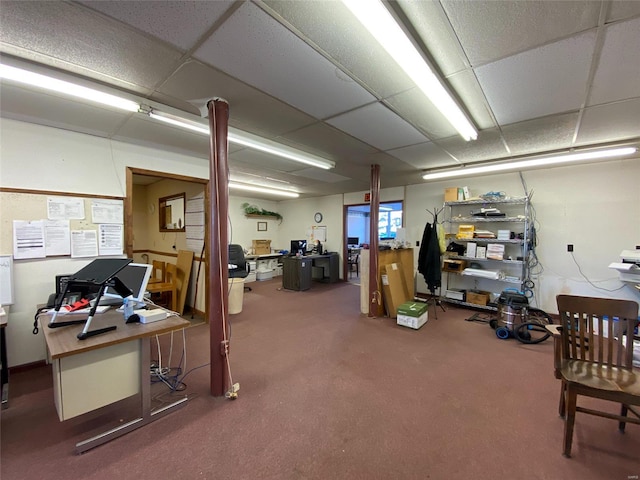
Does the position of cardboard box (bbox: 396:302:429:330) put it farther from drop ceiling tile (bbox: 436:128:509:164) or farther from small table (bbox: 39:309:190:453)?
small table (bbox: 39:309:190:453)

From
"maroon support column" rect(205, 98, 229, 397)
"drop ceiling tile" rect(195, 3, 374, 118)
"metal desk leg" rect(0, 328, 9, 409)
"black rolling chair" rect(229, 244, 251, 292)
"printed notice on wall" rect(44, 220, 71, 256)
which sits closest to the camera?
"drop ceiling tile" rect(195, 3, 374, 118)

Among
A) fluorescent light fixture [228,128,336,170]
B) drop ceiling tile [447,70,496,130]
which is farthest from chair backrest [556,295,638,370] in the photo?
fluorescent light fixture [228,128,336,170]

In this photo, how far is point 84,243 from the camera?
298 centimetres

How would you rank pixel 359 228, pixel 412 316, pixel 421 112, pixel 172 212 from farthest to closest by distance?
pixel 359 228 → pixel 172 212 → pixel 412 316 → pixel 421 112

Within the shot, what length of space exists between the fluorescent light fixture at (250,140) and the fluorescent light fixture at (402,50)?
187cm

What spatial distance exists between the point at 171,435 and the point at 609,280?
5806 millimetres

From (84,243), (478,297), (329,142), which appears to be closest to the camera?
(84,243)

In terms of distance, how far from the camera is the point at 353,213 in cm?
1077

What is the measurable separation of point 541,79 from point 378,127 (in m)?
1.37

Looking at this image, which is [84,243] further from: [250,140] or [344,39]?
[344,39]

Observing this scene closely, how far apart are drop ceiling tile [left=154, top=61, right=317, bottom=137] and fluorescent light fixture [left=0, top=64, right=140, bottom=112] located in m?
0.31

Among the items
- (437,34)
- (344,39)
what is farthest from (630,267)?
(344,39)

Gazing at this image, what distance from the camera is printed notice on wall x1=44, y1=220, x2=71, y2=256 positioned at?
9.16ft

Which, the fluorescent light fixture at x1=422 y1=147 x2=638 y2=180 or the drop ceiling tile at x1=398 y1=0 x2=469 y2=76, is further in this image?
the fluorescent light fixture at x1=422 y1=147 x2=638 y2=180
